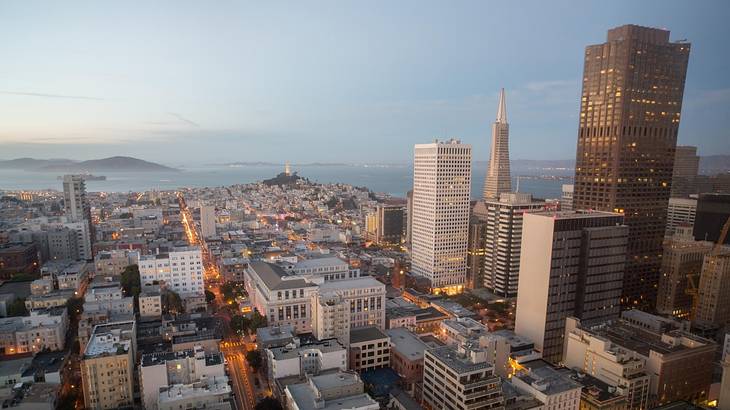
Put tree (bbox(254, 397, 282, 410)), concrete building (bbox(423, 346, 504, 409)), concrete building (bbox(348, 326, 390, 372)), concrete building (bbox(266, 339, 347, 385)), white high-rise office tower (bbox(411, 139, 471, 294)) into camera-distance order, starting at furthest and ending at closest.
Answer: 1. white high-rise office tower (bbox(411, 139, 471, 294))
2. concrete building (bbox(348, 326, 390, 372))
3. concrete building (bbox(266, 339, 347, 385))
4. tree (bbox(254, 397, 282, 410))
5. concrete building (bbox(423, 346, 504, 409))

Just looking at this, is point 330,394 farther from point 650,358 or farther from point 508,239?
point 508,239

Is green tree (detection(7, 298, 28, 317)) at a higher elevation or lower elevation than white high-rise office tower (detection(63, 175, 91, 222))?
lower

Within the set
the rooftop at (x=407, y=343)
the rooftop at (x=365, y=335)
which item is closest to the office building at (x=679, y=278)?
the rooftop at (x=407, y=343)

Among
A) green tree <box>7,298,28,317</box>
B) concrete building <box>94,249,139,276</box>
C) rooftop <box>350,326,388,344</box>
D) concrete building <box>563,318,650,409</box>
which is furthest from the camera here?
concrete building <box>94,249,139,276</box>

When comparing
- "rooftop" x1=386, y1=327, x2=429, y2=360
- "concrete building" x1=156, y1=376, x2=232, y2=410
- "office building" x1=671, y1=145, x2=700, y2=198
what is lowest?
"rooftop" x1=386, y1=327, x2=429, y2=360

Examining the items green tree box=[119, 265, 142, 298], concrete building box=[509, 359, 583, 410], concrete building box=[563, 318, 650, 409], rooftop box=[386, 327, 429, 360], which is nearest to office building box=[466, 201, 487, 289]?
rooftop box=[386, 327, 429, 360]

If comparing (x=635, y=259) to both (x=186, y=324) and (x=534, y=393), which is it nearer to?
(x=534, y=393)

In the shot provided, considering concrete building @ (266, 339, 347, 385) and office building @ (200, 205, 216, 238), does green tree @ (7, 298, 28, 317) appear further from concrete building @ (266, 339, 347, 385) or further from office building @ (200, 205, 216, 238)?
office building @ (200, 205, 216, 238)
